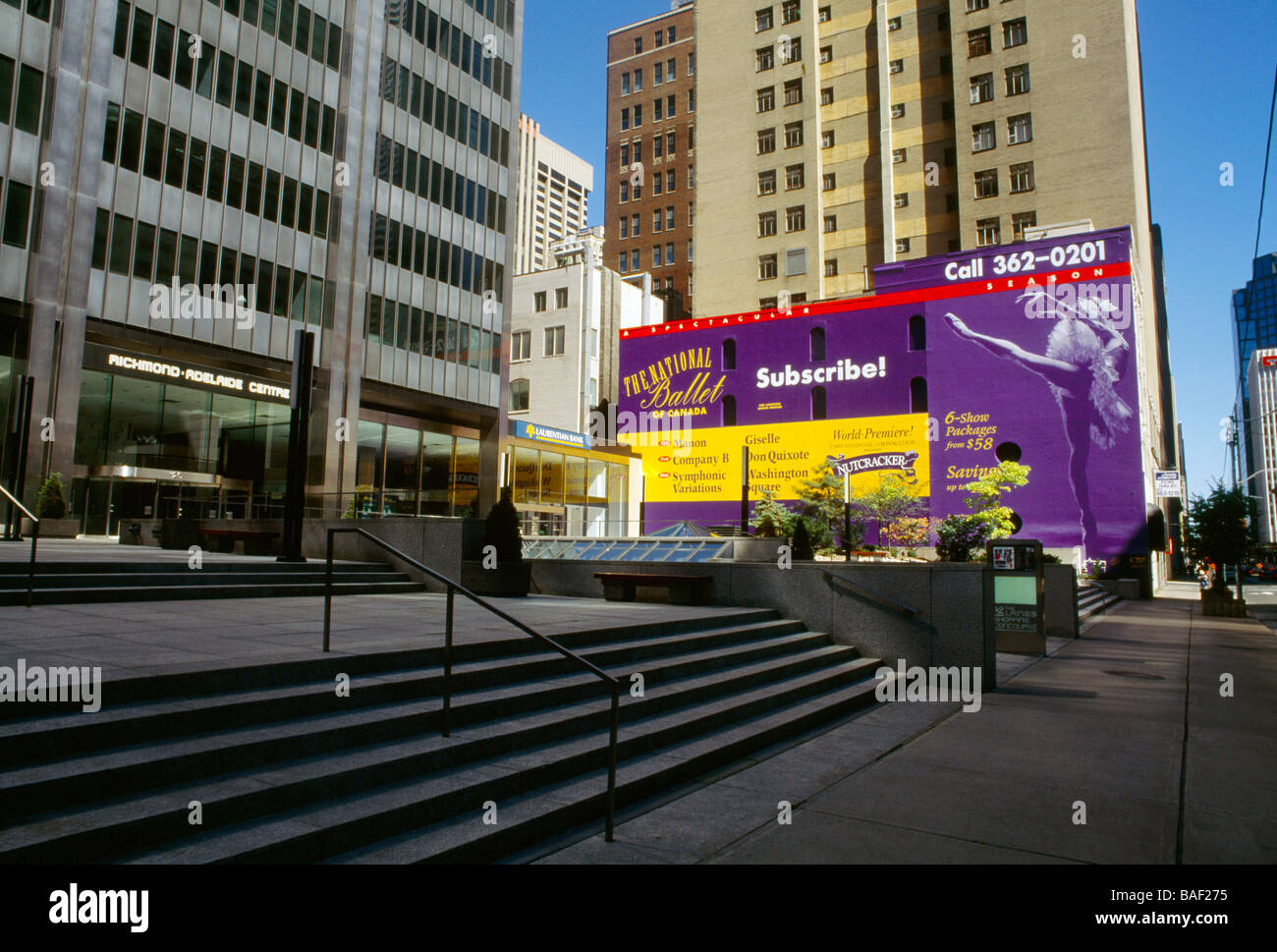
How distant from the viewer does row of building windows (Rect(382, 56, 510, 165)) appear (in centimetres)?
3728

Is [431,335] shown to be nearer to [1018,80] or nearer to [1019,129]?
[1019,129]

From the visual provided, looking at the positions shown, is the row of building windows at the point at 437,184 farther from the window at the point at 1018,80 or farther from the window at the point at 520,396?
the window at the point at 1018,80

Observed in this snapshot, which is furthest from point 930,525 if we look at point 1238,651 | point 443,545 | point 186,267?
point 186,267

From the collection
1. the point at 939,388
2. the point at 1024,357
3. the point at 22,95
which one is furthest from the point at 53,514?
the point at 1024,357

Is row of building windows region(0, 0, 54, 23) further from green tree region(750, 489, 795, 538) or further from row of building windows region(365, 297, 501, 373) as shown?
green tree region(750, 489, 795, 538)

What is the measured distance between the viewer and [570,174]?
7657 inches

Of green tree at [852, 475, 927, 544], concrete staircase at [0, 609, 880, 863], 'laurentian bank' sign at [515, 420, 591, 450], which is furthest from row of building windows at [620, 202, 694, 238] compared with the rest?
concrete staircase at [0, 609, 880, 863]

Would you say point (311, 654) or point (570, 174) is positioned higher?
point (570, 174)

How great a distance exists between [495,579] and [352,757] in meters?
8.61

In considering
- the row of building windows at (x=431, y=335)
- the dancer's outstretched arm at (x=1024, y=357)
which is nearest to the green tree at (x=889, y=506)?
the dancer's outstretched arm at (x=1024, y=357)

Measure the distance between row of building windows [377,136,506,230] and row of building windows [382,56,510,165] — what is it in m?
2.10

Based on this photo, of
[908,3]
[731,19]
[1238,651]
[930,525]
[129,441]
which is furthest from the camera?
[731,19]

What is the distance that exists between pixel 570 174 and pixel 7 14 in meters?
182
